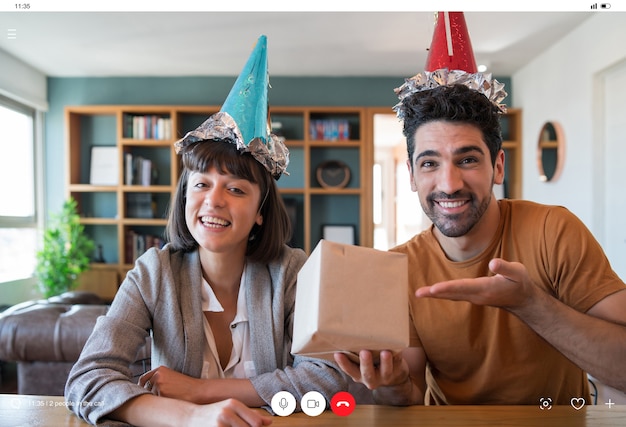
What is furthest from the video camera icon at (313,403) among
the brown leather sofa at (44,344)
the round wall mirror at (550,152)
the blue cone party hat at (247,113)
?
the round wall mirror at (550,152)

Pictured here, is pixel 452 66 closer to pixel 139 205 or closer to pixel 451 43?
pixel 451 43

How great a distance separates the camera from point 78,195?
15.0 ft

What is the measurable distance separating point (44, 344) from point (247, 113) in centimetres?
124

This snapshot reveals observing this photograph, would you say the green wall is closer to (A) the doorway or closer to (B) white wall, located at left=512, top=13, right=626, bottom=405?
(B) white wall, located at left=512, top=13, right=626, bottom=405

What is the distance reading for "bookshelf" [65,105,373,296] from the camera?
170 inches

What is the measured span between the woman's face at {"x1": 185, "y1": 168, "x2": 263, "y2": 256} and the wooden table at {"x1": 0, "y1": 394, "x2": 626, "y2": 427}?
36cm

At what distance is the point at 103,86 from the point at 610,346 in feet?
16.0

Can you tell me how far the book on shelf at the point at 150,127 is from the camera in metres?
4.32

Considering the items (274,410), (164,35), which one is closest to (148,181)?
(164,35)

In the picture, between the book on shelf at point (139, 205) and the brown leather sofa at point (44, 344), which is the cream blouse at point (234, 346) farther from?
the book on shelf at point (139, 205)

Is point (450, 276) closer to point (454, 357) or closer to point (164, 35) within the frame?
point (454, 357)

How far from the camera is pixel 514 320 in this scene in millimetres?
909

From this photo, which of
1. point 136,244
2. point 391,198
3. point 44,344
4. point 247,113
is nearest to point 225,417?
point 247,113

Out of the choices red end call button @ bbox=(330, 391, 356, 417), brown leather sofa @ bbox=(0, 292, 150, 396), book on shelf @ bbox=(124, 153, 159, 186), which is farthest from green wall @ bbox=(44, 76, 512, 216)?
red end call button @ bbox=(330, 391, 356, 417)
